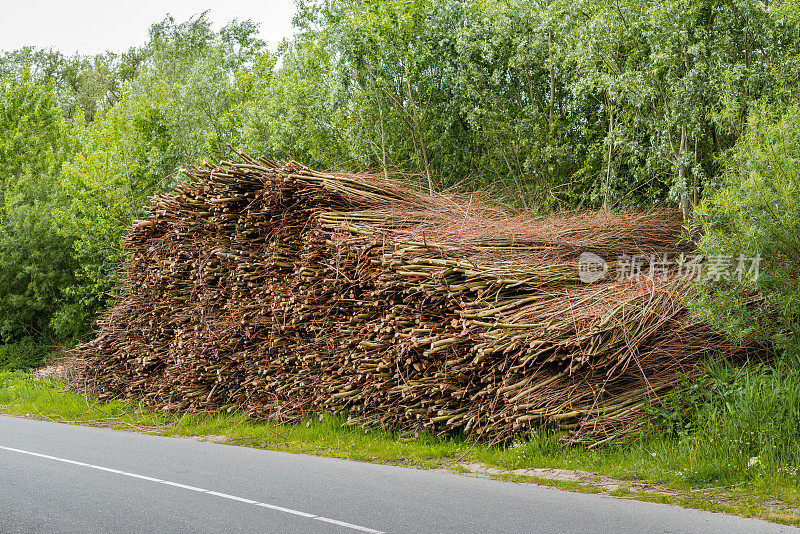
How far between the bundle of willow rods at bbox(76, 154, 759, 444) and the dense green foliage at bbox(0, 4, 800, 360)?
4.43ft

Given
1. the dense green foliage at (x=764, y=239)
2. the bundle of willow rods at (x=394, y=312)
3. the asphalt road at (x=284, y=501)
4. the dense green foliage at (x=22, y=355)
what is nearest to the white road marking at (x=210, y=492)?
the asphalt road at (x=284, y=501)

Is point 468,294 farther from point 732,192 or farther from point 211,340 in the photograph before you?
point 211,340

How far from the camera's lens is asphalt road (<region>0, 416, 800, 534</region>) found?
6453mm

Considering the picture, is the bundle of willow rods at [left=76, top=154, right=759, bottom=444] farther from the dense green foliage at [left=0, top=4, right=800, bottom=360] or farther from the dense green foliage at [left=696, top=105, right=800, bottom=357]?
the dense green foliage at [left=0, top=4, right=800, bottom=360]

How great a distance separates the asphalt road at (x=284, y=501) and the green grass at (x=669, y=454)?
1.44ft

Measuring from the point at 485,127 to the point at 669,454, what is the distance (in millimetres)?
11068

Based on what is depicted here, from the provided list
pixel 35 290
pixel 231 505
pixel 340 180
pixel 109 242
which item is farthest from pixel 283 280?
pixel 35 290

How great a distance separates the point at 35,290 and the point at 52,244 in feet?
5.74

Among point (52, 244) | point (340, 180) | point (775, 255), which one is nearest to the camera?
point (775, 255)

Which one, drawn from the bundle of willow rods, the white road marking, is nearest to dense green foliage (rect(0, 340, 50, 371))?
the bundle of willow rods

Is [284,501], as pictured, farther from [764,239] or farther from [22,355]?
[22,355]

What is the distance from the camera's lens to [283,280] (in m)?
12.9

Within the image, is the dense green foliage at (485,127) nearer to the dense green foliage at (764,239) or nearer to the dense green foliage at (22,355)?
the dense green foliage at (764,239)

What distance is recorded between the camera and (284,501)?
749 centimetres
